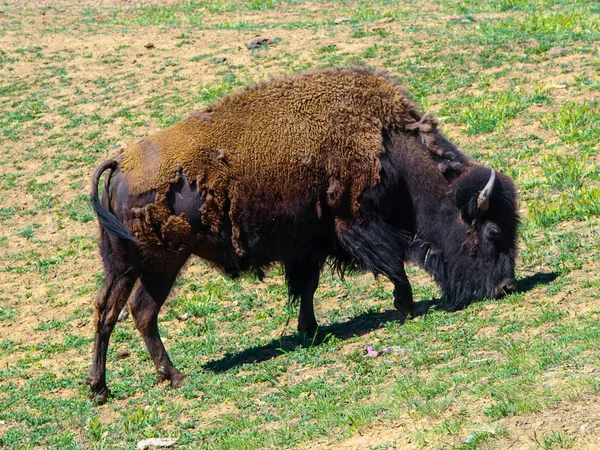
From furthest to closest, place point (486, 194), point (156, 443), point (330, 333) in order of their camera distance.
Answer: point (330, 333), point (486, 194), point (156, 443)

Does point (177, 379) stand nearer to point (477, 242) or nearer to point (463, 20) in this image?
point (477, 242)

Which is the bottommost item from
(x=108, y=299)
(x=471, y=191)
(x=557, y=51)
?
(x=108, y=299)

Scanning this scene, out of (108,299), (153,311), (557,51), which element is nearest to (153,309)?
(153,311)

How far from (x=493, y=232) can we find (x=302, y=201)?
1734 mm

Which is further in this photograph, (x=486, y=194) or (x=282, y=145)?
(x=486, y=194)

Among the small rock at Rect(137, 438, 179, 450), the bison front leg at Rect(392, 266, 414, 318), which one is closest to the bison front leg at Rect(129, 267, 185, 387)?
the small rock at Rect(137, 438, 179, 450)

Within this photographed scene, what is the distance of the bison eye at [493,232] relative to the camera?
26.6ft

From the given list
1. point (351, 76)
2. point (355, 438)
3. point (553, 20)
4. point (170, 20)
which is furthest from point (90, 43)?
point (355, 438)

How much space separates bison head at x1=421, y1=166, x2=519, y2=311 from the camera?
8.02 m

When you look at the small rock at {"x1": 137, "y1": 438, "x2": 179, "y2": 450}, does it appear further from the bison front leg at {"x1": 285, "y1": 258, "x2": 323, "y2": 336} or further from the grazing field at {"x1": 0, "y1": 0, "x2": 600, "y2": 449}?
the bison front leg at {"x1": 285, "y1": 258, "x2": 323, "y2": 336}

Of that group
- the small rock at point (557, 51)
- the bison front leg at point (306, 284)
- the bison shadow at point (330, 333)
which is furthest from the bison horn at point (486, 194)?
the small rock at point (557, 51)

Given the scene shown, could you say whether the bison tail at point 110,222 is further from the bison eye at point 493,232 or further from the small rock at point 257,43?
the small rock at point 257,43

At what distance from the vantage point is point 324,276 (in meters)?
9.77

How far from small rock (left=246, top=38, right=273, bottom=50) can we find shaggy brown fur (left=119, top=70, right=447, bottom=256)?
854cm
